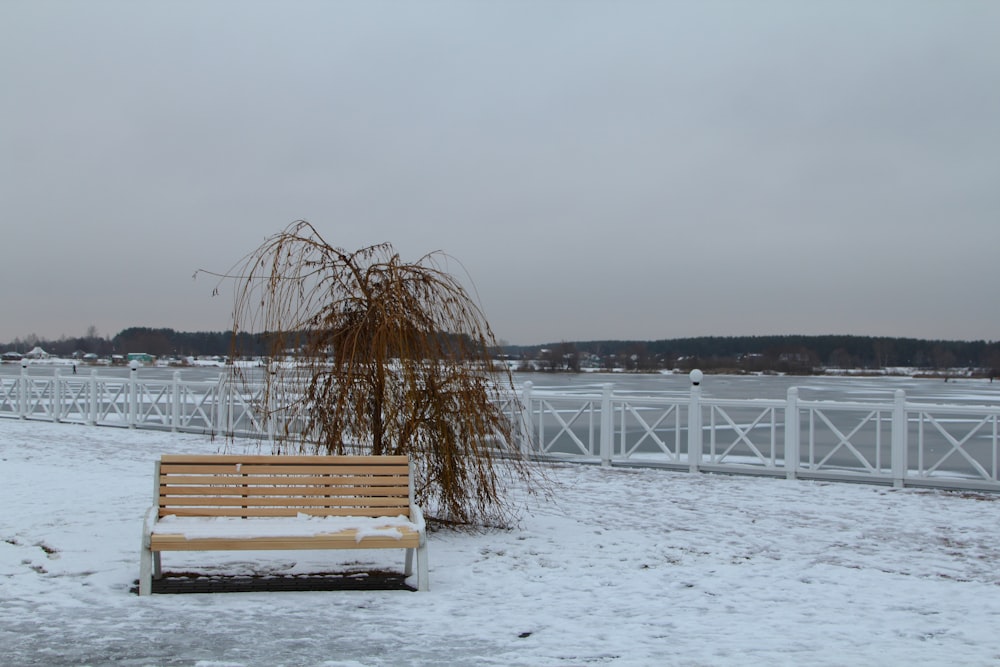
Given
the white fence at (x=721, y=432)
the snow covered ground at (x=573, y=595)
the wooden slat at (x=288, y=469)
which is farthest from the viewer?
the white fence at (x=721, y=432)

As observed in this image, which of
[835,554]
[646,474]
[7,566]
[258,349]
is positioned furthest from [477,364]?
[646,474]

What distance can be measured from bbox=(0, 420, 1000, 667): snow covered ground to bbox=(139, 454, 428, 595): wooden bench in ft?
1.23

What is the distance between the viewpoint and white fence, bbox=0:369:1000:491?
1067cm

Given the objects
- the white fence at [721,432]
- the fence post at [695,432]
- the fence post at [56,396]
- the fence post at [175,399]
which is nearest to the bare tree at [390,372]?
the white fence at [721,432]

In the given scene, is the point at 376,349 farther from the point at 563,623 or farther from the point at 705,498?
the point at 705,498

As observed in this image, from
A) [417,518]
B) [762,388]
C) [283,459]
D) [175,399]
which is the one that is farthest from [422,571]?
[762,388]

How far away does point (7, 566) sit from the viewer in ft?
19.6

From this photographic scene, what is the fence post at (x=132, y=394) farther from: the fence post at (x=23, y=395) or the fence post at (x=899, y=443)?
the fence post at (x=899, y=443)

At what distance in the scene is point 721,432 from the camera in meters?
19.3

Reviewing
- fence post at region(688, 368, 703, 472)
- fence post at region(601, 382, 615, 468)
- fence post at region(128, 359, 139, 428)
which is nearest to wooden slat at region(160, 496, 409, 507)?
fence post at region(688, 368, 703, 472)

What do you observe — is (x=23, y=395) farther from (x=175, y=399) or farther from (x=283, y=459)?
(x=283, y=459)

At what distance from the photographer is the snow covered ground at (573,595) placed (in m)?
4.35

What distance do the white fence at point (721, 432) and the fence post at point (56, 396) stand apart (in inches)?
1.1

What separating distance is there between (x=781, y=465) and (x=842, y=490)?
5.47ft
